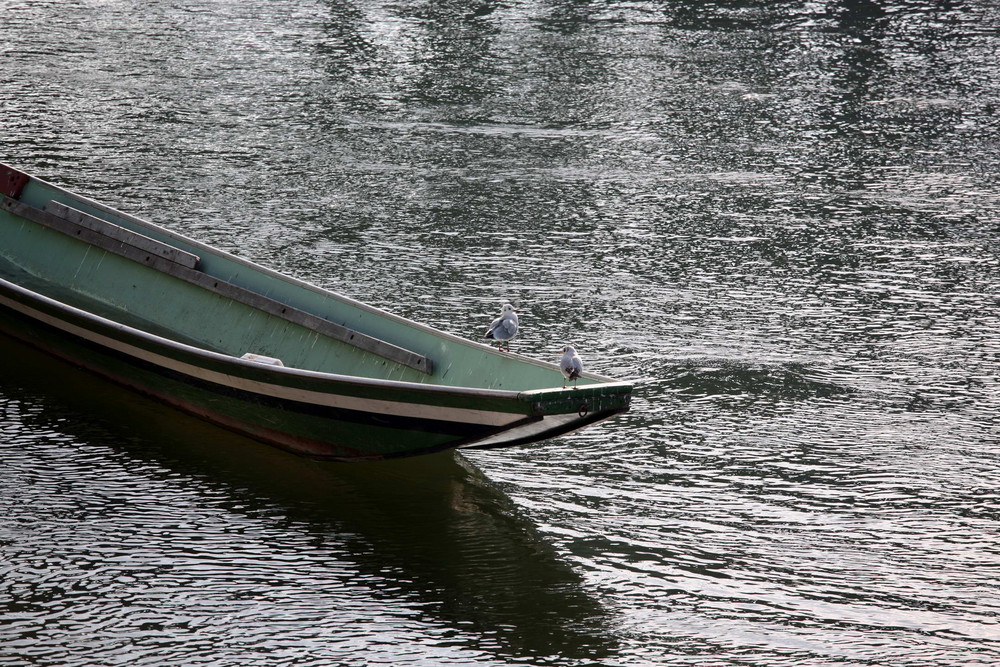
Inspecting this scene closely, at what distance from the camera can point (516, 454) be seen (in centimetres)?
767

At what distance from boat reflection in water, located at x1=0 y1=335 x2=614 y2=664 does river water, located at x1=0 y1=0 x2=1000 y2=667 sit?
0.08 feet

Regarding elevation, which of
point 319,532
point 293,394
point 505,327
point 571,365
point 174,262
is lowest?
point 319,532

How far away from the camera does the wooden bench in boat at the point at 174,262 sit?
8031 mm

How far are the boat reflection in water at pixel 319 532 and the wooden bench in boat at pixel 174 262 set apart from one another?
0.94 meters

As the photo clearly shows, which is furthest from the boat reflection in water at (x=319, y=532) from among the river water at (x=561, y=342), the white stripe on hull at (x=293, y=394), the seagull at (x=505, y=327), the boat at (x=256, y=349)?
the seagull at (x=505, y=327)

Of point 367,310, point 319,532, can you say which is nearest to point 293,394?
point 319,532

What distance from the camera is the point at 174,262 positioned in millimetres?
9422

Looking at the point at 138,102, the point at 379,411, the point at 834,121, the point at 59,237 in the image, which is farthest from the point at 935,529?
the point at 138,102

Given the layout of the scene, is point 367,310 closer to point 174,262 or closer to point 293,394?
point 293,394

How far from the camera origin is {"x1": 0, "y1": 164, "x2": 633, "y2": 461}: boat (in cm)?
670

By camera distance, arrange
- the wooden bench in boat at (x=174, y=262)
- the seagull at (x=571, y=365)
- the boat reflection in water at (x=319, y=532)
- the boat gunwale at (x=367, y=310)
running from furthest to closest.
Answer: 1. the wooden bench in boat at (x=174, y=262)
2. the boat gunwale at (x=367, y=310)
3. the seagull at (x=571, y=365)
4. the boat reflection in water at (x=319, y=532)

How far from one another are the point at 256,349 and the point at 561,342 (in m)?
2.35

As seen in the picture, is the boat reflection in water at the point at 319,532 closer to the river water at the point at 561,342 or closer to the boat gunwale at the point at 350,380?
the river water at the point at 561,342

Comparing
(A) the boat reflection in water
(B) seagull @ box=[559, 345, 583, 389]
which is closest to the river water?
(A) the boat reflection in water
